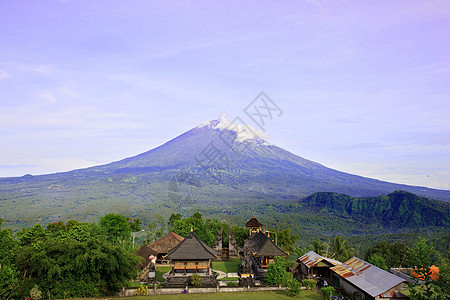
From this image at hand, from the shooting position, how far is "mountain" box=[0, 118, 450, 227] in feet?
286

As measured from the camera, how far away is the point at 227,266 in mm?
29172

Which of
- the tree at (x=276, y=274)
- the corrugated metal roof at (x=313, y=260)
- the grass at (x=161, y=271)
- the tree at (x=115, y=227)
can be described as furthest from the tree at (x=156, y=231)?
the tree at (x=276, y=274)

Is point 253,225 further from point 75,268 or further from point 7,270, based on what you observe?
point 7,270

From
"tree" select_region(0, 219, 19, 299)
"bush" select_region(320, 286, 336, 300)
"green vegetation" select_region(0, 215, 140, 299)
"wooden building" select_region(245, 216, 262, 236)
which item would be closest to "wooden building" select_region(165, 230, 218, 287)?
"green vegetation" select_region(0, 215, 140, 299)

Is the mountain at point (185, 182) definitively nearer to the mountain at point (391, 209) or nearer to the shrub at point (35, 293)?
the mountain at point (391, 209)

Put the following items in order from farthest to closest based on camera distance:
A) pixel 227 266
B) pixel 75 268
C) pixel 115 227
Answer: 1. pixel 115 227
2. pixel 227 266
3. pixel 75 268

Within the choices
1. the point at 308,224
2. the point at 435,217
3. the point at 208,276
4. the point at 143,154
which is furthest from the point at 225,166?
the point at 208,276

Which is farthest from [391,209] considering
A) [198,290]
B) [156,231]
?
[198,290]

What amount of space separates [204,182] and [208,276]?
98604 mm

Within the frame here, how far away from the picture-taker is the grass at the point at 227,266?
27.3 meters

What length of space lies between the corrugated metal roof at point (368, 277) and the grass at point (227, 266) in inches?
364

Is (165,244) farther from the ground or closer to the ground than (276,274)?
closer to the ground

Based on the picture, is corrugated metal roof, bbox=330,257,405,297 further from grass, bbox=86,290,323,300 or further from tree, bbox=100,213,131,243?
tree, bbox=100,213,131,243

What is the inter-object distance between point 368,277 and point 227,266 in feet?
45.1
